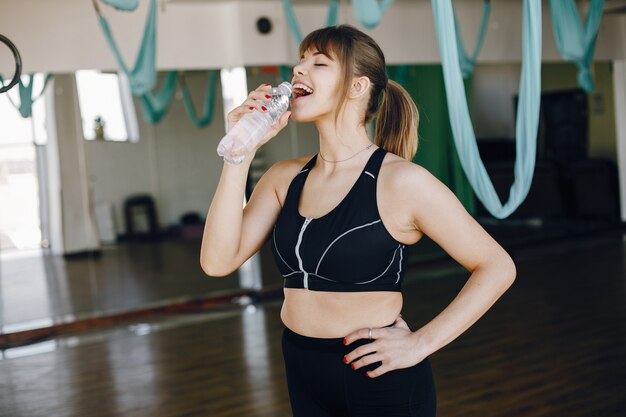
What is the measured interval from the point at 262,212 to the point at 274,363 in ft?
10.1

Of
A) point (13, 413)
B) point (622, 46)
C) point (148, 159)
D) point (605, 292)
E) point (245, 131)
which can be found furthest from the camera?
point (622, 46)

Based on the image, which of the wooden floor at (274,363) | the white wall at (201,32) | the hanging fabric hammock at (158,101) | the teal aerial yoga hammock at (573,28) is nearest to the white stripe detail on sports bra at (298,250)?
the wooden floor at (274,363)

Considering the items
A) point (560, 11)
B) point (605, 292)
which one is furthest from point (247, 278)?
point (560, 11)

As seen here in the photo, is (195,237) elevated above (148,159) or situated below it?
below

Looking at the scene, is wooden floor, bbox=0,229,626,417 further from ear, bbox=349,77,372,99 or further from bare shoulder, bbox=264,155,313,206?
ear, bbox=349,77,372,99

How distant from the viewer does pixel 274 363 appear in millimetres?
4441

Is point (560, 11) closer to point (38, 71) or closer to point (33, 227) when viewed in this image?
point (38, 71)

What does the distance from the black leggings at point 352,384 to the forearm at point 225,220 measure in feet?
0.69

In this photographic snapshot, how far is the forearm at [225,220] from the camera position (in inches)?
52.3

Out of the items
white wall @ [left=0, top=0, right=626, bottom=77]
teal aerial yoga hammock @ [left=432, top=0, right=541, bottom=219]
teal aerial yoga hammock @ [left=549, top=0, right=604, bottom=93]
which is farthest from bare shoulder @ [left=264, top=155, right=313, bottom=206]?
white wall @ [left=0, top=0, right=626, bottom=77]

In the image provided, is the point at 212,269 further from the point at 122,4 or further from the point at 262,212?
the point at 122,4

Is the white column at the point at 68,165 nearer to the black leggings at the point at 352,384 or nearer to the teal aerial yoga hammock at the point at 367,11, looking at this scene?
the teal aerial yoga hammock at the point at 367,11

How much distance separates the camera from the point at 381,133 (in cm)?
151

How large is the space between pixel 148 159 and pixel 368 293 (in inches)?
217
